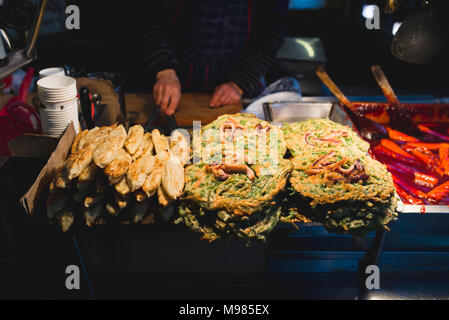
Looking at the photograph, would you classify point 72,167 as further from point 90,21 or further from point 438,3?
point 90,21

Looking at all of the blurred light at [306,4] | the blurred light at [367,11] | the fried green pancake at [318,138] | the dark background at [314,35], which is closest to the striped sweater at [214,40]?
the dark background at [314,35]

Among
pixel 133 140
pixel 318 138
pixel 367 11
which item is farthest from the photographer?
pixel 367 11

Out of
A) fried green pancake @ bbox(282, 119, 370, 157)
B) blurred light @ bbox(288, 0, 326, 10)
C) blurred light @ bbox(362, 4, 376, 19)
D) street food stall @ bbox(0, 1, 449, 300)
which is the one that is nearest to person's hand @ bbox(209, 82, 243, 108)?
street food stall @ bbox(0, 1, 449, 300)

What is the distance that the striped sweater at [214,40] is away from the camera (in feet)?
10.4

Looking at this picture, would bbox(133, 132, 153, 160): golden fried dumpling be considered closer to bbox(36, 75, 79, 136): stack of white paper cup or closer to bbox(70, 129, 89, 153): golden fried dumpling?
bbox(70, 129, 89, 153): golden fried dumpling

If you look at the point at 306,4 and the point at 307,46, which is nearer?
the point at 307,46

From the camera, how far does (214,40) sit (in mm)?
3311

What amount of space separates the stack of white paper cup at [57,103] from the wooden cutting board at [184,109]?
0.90 metres

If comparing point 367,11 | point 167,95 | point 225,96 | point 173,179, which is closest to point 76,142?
point 173,179

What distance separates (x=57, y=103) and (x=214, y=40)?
1994mm

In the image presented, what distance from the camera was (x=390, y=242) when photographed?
6.37 feet

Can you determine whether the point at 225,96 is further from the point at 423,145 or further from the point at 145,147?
the point at 423,145

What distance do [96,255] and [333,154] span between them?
1520 millimetres

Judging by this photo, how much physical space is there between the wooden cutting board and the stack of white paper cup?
90 centimetres
